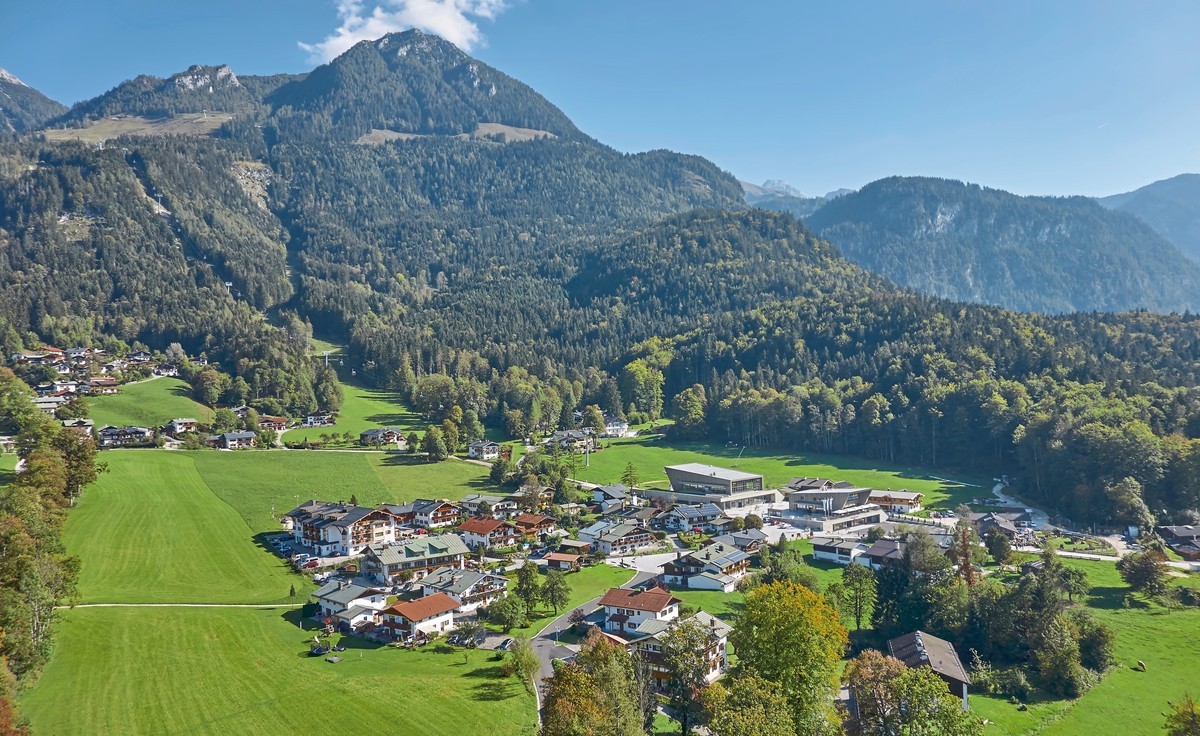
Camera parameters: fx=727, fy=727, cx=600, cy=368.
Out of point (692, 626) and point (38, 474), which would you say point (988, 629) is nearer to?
point (692, 626)

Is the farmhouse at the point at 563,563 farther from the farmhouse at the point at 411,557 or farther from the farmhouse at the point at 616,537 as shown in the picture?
the farmhouse at the point at 411,557

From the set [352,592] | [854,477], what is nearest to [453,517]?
[352,592]

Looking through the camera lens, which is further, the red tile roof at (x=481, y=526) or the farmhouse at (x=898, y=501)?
the farmhouse at (x=898, y=501)

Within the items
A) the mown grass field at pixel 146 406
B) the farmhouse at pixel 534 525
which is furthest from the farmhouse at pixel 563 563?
the mown grass field at pixel 146 406

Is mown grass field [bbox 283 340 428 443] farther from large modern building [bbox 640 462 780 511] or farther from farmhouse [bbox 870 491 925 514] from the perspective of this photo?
farmhouse [bbox 870 491 925 514]

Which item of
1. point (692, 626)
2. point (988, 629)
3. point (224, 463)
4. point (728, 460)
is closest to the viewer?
point (692, 626)

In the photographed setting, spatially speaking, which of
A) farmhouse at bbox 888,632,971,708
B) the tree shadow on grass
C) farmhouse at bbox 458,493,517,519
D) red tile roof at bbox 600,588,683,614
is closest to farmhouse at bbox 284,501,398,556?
farmhouse at bbox 458,493,517,519

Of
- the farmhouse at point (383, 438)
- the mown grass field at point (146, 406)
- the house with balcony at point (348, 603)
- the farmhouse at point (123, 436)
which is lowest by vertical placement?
the house with balcony at point (348, 603)
